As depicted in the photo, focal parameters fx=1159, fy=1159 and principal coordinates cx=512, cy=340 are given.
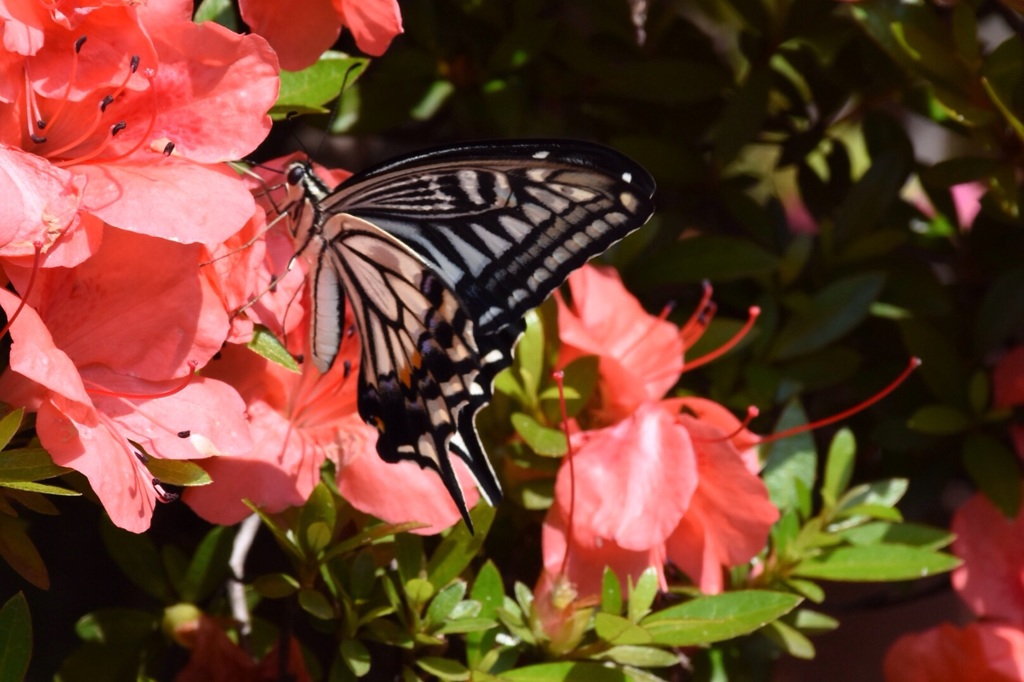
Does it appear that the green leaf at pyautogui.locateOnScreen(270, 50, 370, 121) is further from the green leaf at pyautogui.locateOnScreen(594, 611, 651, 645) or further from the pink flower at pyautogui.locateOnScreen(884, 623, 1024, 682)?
the pink flower at pyautogui.locateOnScreen(884, 623, 1024, 682)

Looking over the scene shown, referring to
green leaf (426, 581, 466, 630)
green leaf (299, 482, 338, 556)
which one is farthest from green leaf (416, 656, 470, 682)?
green leaf (299, 482, 338, 556)

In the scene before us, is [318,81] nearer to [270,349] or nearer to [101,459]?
[270,349]

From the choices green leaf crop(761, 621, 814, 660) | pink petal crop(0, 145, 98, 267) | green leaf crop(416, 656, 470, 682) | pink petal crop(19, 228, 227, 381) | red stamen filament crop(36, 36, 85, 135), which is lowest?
green leaf crop(761, 621, 814, 660)

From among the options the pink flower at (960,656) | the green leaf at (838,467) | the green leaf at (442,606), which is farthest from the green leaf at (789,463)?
the green leaf at (442,606)

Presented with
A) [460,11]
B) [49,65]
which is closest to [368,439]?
[49,65]

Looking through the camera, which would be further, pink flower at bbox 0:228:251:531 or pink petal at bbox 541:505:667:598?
pink petal at bbox 541:505:667:598

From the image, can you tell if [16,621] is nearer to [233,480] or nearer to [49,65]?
[233,480]
